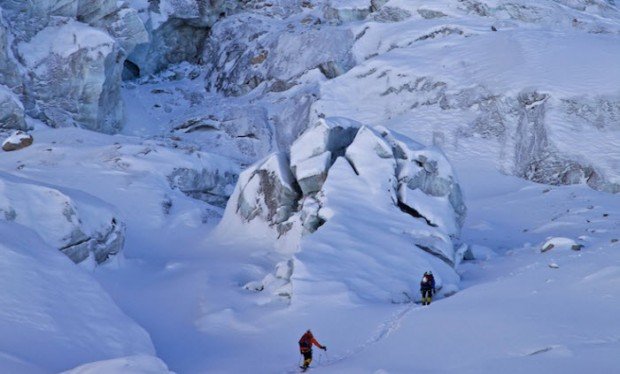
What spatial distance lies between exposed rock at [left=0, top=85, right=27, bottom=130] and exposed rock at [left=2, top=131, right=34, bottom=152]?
115 inches

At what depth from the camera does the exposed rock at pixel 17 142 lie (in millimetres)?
43406

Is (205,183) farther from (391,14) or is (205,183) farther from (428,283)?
(391,14)

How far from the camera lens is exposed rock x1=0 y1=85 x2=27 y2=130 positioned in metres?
46.6

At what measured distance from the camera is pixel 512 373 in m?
12.1

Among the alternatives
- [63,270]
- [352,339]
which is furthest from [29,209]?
[352,339]

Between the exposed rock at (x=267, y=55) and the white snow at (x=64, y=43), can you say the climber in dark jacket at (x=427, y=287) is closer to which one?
the exposed rock at (x=267, y=55)

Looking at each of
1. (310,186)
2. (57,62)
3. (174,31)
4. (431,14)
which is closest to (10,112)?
(57,62)

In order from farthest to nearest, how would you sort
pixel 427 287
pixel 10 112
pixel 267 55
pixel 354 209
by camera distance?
1. pixel 267 55
2. pixel 10 112
3. pixel 354 209
4. pixel 427 287

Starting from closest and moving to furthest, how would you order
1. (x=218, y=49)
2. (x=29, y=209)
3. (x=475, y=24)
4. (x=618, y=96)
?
(x=29, y=209)
(x=618, y=96)
(x=475, y=24)
(x=218, y=49)

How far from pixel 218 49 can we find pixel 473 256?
44.1 meters

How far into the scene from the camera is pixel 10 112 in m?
46.9

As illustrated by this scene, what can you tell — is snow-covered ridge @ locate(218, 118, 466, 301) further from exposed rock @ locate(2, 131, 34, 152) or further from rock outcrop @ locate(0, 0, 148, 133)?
rock outcrop @ locate(0, 0, 148, 133)

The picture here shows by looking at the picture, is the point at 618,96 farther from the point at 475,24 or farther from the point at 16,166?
the point at 16,166

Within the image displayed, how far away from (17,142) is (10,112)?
438cm
